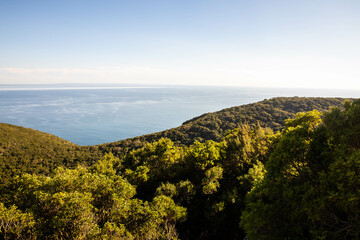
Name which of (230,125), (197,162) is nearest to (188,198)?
(197,162)

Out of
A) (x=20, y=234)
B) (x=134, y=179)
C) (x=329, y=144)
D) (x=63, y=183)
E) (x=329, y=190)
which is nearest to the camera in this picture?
(x=329, y=190)

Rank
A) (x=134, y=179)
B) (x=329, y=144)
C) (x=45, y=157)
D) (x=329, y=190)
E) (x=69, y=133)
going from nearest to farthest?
(x=329, y=190)
(x=329, y=144)
(x=134, y=179)
(x=45, y=157)
(x=69, y=133)

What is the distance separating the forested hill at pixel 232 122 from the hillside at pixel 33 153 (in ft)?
28.6

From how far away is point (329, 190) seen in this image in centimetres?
641

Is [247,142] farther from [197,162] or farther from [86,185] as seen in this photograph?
[86,185]

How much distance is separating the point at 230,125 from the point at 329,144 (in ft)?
181

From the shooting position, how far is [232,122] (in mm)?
64000

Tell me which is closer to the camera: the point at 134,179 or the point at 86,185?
the point at 86,185

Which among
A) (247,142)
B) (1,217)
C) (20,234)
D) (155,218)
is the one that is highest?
(247,142)

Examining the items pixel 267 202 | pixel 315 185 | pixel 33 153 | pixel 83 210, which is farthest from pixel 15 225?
pixel 33 153

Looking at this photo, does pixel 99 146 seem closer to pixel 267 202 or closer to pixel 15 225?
pixel 15 225

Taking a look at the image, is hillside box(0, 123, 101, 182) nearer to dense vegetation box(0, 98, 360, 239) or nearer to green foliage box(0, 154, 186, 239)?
green foliage box(0, 154, 186, 239)

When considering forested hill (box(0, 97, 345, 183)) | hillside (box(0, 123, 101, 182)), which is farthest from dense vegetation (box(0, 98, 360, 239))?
hillside (box(0, 123, 101, 182))

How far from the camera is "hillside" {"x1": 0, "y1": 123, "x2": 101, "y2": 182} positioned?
141 ft
